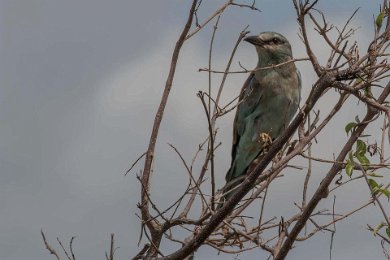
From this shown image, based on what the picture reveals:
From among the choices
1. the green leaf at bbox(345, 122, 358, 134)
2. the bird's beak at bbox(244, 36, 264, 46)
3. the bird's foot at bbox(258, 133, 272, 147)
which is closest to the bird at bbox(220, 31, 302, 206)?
the bird's beak at bbox(244, 36, 264, 46)

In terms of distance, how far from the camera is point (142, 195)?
3.85 meters

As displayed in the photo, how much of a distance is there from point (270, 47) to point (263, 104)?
1.77 feet

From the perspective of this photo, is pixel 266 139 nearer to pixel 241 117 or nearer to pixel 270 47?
pixel 241 117

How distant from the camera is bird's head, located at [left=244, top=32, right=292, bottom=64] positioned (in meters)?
6.57

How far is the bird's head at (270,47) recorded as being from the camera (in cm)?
657

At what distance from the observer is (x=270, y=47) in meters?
6.58

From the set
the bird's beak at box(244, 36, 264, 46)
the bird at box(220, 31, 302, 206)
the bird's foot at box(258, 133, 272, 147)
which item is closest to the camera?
the bird's foot at box(258, 133, 272, 147)

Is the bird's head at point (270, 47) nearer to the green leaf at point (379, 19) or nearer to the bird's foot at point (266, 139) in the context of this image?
the bird's foot at point (266, 139)

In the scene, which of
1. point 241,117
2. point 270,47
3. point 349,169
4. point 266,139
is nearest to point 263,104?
point 241,117

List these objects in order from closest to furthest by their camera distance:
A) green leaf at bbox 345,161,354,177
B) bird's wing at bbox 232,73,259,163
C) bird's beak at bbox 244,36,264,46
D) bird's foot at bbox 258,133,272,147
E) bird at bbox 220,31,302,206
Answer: green leaf at bbox 345,161,354,177 → bird's foot at bbox 258,133,272,147 → bird at bbox 220,31,302,206 → bird's wing at bbox 232,73,259,163 → bird's beak at bbox 244,36,264,46

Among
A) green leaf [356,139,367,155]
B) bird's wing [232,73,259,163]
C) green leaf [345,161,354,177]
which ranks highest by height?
bird's wing [232,73,259,163]

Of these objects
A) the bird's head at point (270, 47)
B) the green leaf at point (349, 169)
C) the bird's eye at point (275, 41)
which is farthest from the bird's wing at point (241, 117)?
the green leaf at point (349, 169)

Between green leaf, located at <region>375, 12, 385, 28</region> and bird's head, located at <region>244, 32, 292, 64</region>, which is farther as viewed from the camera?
bird's head, located at <region>244, 32, 292, 64</region>

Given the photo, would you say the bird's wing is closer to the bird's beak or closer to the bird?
the bird
